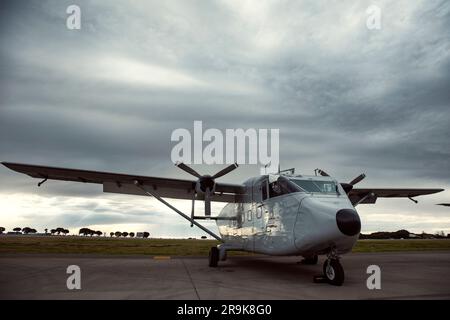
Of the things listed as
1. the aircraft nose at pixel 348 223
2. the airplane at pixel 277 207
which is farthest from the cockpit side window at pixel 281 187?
the aircraft nose at pixel 348 223

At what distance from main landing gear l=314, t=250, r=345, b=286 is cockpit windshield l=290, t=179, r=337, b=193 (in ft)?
6.41

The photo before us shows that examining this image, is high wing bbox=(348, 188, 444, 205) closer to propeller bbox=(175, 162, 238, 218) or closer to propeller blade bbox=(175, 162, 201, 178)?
propeller bbox=(175, 162, 238, 218)

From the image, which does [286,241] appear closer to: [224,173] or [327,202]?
[327,202]

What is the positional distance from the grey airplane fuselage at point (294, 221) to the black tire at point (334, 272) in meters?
0.34

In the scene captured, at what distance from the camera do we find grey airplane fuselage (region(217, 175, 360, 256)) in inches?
353

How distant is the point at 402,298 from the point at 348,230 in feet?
6.03

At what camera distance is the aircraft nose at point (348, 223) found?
8.60 meters

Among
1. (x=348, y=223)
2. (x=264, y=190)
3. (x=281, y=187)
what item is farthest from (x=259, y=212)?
(x=348, y=223)

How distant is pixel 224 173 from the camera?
51.8ft

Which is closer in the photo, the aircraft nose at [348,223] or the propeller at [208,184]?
the aircraft nose at [348,223]

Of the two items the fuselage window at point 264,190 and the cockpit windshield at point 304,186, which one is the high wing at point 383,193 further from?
the cockpit windshield at point 304,186

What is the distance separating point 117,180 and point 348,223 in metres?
11.0
